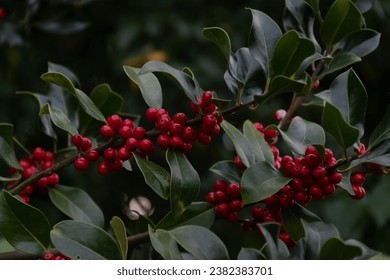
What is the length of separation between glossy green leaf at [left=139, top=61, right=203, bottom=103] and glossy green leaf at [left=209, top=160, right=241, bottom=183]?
0.39 ft

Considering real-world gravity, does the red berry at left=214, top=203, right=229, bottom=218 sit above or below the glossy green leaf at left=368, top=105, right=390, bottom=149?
below

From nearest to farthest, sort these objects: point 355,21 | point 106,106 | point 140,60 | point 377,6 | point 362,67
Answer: point 355,21 < point 106,106 < point 377,6 < point 362,67 < point 140,60

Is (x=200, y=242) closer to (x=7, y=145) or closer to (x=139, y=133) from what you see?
(x=139, y=133)

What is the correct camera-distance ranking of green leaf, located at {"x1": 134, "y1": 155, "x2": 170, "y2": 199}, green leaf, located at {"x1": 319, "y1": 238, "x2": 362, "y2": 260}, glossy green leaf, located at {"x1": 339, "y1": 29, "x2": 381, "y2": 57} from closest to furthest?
green leaf, located at {"x1": 319, "y1": 238, "x2": 362, "y2": 260}
green leaf, located at {"x1": 134, "y1": 155, "x2": 170, "y2": 199}
glossy green leaf, located at {"x1": 339, "y1": 29, "x2": 381, "y2": 57}

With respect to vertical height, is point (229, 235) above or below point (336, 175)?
below

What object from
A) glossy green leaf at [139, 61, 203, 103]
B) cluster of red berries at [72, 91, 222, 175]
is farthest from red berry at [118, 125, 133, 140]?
glossy green leaf at [139, 61, 203, 103]

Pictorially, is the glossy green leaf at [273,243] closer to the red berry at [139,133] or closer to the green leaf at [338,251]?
the green leaf at [338,251]

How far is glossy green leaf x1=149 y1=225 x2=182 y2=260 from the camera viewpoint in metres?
1.01

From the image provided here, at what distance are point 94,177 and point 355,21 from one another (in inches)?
66.5

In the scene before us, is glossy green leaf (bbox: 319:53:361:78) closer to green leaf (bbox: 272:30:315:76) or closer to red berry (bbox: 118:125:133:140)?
green leaf (bbox: 272:30:315:76)
